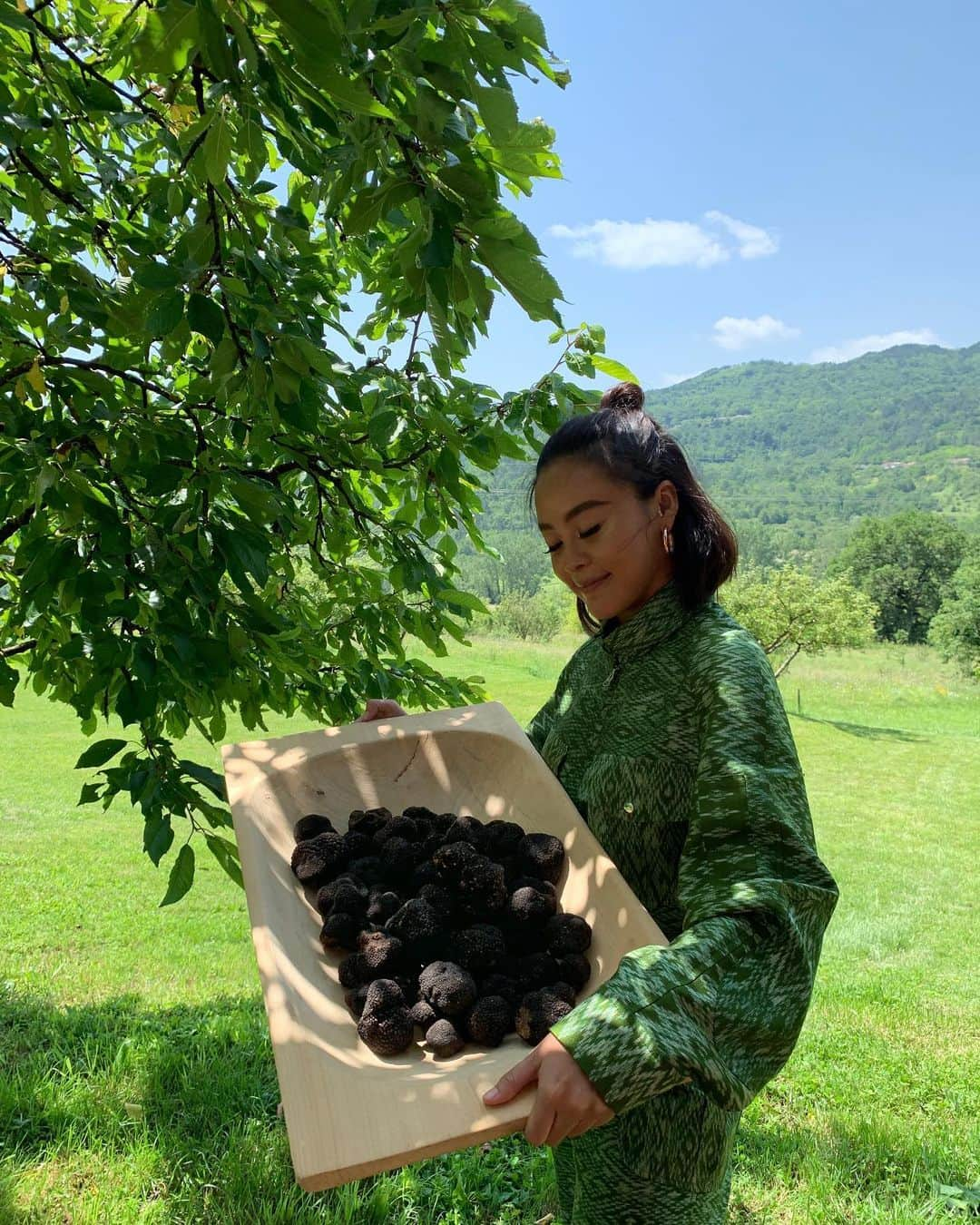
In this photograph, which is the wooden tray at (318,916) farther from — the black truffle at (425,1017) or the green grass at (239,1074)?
the green grass at (239,1074)

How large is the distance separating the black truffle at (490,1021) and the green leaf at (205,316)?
4.38 feet

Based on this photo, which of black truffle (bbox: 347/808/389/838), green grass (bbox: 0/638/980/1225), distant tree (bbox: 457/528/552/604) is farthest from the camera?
distant tree (bbox: 457/528/552/604)

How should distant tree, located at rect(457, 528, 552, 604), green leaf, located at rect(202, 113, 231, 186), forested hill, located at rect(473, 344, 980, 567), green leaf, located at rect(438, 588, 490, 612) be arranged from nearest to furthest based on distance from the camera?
green leaf, located at rect(202, 113, 231, 186), green leaf, located at rect(438, 588, 490, 612), distant tree, located at rect(457, 528, 552, 604), forested hill, located at rect(473, 344, 980, 567)

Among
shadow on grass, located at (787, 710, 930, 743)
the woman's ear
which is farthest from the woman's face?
shadow on grass, located at (787, 710, 930, 743)

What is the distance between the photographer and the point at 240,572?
6.92 feet

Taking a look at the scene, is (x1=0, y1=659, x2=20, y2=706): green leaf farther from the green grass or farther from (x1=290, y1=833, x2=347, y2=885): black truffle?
the green grass

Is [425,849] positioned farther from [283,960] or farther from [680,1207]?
[680,1207]

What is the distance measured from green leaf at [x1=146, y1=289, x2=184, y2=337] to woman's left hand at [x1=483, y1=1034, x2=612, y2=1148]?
1.43 metres

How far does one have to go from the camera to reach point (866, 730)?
21.5m

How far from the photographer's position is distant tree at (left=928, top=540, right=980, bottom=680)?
3869cm

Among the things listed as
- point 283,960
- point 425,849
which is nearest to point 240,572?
point 425,849

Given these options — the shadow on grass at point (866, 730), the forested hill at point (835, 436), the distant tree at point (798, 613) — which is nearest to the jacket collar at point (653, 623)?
the shadow on grass at point (866, 730)

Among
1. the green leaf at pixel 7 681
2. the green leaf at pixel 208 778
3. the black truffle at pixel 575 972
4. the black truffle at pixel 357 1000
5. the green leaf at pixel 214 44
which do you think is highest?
the green leaf at pixel 214 44

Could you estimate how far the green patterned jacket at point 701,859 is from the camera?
1.08 m
